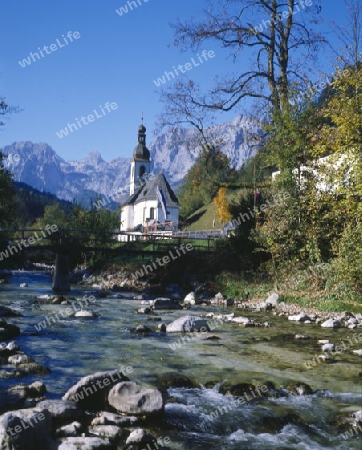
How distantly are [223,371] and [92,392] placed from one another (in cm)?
303

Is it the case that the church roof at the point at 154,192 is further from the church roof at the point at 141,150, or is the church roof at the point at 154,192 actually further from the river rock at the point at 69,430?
the river rock at the point at 69,430

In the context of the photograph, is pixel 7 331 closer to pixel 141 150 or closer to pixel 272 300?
pixel 272 300

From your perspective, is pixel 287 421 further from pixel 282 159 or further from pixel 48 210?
pixel 48 210

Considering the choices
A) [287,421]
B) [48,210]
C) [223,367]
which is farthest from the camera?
[48,210]

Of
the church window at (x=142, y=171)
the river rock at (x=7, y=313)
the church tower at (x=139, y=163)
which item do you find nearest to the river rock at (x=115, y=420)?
the river rock at (x=7, y=313)

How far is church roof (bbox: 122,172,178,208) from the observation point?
3351 inches

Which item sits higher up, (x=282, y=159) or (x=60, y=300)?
(x=282, y=159)

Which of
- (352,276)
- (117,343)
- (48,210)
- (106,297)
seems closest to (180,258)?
(106,297)

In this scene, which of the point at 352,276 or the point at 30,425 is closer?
the point at 30,425

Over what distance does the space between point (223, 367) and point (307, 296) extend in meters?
10.8

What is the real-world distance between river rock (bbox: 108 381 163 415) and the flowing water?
28cm

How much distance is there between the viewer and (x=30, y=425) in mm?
4809

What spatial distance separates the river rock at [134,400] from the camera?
238 inches
